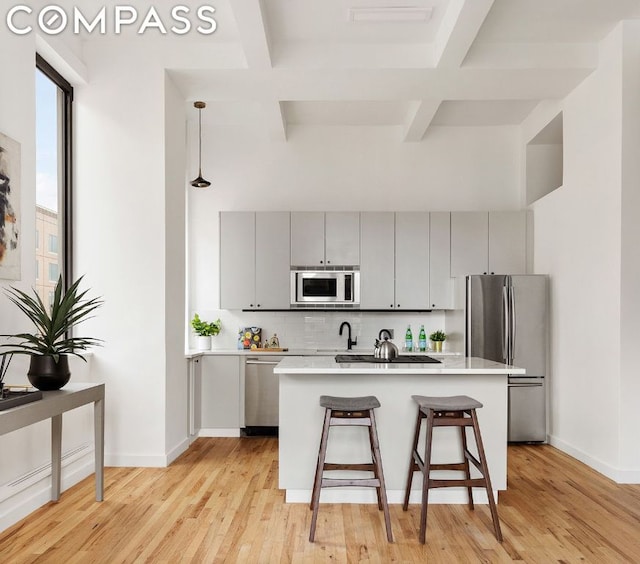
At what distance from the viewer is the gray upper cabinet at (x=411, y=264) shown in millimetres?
5922

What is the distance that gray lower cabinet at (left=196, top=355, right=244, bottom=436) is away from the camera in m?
5.60

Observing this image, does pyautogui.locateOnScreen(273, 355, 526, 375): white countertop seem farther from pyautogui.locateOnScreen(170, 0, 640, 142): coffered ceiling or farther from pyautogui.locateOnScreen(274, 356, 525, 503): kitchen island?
pyautogui.locateOnScreen(170, 0, 640, 142): coffered ceiling

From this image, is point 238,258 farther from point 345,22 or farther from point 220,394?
point 345,22

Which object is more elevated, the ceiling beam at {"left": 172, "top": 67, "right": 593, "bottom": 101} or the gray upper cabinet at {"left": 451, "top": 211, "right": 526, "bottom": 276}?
the ceiling beam at {"left": 172, "top": 67, "right": 593, "bottom": 101}

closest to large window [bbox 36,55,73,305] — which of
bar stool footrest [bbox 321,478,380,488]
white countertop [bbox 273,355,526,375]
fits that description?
white countertop [bbox 273,355,526,375]

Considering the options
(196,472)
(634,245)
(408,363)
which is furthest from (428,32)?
(196,472)

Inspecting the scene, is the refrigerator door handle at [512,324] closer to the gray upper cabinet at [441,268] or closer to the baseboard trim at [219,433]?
the gray upper cabinet at [441,268]

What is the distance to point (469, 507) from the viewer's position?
3541mm

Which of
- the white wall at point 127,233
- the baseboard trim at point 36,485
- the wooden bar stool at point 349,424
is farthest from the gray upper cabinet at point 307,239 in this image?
the baseboard trim at point 36,485

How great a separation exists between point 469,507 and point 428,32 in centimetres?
332

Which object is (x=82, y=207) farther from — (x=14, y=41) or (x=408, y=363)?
(x=408, y=363)

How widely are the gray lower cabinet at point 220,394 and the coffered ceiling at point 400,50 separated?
8.13 ft

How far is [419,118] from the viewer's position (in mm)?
5598

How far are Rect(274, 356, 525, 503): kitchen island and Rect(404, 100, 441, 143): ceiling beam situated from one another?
2671 millimetres
